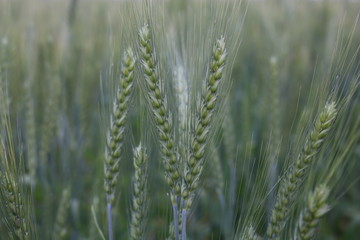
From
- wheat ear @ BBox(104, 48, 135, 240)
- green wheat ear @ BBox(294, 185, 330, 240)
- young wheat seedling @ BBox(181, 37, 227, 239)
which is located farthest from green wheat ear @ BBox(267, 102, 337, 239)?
wheat ear @ BBox(104, 48, 135, 240)

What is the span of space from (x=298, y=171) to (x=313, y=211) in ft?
0.40

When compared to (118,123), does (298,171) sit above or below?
below

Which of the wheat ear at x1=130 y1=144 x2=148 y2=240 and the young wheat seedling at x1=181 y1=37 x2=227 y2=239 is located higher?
the young wheat seedling at x1=181 y1=37 x2=227 y2=239

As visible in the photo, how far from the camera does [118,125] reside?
1.19 meters

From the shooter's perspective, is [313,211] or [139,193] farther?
[139,193]

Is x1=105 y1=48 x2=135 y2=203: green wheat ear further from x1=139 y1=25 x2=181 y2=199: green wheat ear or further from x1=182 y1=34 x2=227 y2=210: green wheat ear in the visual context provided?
x1=182 y1=34 x2=227 y2=210: green wheat ear

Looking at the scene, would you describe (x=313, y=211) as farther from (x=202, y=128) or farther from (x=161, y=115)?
(x=161, y=115)

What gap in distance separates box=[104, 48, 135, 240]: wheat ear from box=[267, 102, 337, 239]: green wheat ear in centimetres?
46

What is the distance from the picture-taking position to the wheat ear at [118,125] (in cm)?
117

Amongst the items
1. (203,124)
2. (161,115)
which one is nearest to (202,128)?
(203,124)

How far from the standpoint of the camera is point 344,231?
228cm

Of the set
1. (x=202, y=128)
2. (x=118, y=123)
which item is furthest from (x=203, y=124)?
(x=118, y=123)

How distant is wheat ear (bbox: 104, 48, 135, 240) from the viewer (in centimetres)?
117

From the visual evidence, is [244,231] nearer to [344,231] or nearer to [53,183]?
[53,183]
